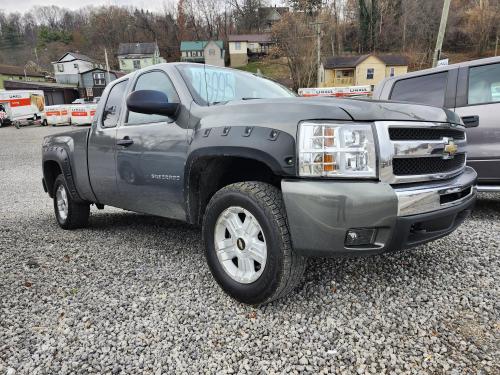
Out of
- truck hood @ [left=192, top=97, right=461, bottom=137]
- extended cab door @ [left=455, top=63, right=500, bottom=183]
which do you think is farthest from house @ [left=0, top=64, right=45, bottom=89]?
truck hood @ [left=192, top=97, right=461, bottom=137]

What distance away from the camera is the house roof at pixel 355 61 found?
47.4 m

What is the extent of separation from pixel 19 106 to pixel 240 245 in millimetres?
36352

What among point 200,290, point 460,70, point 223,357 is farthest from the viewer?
point 460,70

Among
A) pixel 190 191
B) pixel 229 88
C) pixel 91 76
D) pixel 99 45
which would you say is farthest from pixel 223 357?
pixel 99 45

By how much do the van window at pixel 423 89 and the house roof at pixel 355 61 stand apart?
4585 cm

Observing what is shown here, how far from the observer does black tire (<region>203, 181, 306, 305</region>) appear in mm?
2248

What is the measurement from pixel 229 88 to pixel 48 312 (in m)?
2.23

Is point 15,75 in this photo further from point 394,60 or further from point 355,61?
point 394,60

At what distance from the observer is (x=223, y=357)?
205 centimetres

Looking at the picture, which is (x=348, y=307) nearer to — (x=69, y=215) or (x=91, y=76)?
(x=69, y=215)

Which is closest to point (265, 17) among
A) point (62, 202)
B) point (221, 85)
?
point (62, 202)

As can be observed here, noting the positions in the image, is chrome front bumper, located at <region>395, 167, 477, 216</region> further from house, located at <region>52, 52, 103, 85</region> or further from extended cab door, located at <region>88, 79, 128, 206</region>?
house, located at <region>52, 52, 103, 85</region>

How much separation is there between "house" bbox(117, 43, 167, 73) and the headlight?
71197 millimetres

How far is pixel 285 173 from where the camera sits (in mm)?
2225
